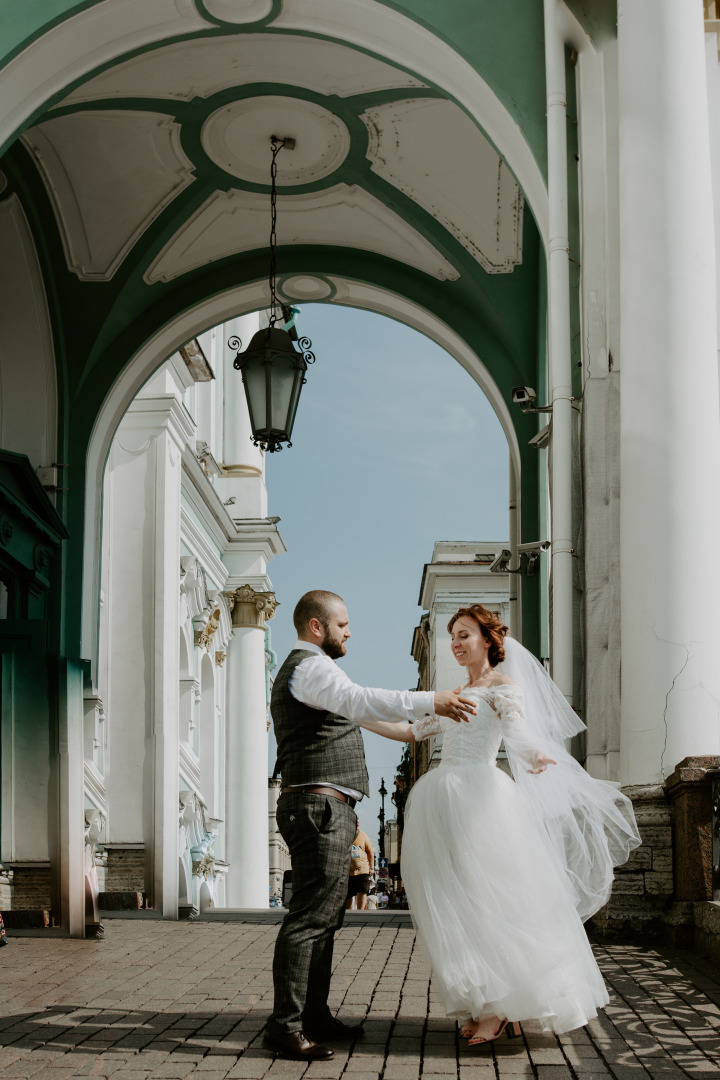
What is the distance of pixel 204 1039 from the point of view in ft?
15.8

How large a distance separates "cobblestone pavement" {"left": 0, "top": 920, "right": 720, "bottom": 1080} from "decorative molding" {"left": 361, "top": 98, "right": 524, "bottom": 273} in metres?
6.77

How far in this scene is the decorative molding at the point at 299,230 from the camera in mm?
12484

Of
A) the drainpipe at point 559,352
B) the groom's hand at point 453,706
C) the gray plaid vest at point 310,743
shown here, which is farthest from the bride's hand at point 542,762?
the drainpipe at point 559,352

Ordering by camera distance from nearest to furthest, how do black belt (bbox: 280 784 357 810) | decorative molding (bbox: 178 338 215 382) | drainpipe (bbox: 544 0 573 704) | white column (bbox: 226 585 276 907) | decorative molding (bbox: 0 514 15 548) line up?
black belt (bbox: 280 784 357 810), drainpipe (bbox: 544 0 573 704), decorative molding (bbox: 0 514 15 548), decorative molding (bbox: 178 338 215 382), white column (bbox: 226 585 276 907)

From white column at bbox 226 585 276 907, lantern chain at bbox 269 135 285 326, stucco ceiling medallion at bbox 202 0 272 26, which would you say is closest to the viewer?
stucco ceiling medallion at bbox 202 0 272 26

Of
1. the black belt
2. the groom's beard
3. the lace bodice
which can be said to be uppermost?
the groom's beard

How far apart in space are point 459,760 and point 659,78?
4.39m

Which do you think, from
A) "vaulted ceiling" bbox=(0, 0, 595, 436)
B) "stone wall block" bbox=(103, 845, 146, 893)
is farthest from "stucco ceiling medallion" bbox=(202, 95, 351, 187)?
"stone wall block" bbox=(103, 845, 146, 893)

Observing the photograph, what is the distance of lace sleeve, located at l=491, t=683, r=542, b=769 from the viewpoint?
4.92 meters

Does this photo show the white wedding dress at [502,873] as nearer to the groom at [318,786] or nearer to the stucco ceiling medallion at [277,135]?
the groom at [318,786]

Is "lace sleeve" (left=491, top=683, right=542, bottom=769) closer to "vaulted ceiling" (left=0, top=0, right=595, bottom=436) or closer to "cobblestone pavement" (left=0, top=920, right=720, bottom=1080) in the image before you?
"cobblestone pavement" (left=0, top=920, right=720, bottom=1080)

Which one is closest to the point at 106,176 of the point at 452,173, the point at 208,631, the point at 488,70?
the point at 452,173

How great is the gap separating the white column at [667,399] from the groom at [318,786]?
92.6 inches

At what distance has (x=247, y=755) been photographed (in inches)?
938
